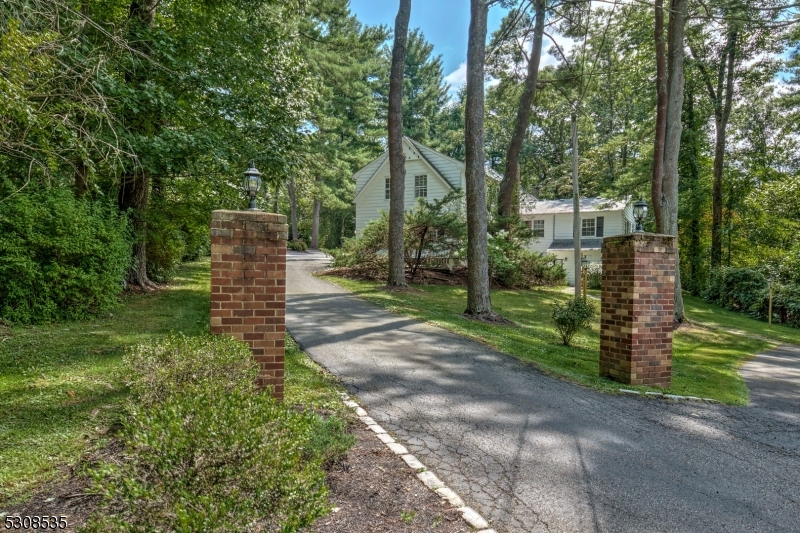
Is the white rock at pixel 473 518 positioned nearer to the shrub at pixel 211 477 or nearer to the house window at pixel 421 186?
the shrub at pixel 211 477

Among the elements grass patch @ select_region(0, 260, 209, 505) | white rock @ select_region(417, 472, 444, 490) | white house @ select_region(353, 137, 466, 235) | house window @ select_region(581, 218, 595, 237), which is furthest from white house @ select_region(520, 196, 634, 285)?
white rock @ select_region(417, 472, 444, 490)

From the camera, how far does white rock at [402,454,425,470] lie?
3229 mm

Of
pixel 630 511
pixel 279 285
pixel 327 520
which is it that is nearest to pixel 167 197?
pixel 279 285

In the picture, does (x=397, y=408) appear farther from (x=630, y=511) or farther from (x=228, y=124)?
(x=228, y=124)

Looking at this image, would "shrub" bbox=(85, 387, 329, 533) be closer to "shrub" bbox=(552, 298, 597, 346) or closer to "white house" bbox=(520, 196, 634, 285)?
"shrub" bbox=(552, 298, 597, 346)

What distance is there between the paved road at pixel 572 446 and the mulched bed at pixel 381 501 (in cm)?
24

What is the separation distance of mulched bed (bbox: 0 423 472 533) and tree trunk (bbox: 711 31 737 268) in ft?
80.6

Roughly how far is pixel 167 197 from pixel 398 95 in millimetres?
7200

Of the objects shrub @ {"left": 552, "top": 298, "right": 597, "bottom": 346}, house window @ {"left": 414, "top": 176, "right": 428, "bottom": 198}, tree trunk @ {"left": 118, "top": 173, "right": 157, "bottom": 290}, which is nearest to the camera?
shrub @ {"left": 552, "top": 298, "right": 597, "bottom": 346}

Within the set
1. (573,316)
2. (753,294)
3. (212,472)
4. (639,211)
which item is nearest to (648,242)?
(639,211)

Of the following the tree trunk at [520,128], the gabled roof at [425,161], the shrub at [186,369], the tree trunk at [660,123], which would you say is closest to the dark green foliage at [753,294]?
the tree trunk at [660,123]

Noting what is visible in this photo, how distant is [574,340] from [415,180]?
52.2ft

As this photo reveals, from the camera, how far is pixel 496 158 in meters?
40.9

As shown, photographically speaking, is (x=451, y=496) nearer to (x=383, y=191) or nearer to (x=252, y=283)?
(x=252, y=283)
